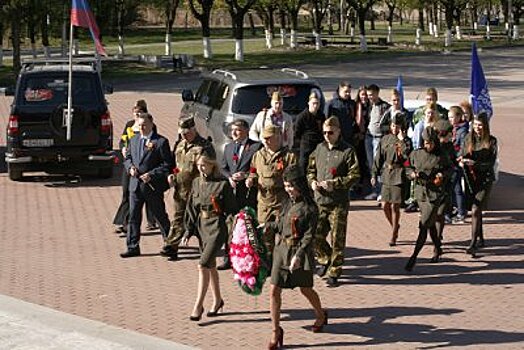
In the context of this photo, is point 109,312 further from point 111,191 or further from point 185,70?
point 185,70

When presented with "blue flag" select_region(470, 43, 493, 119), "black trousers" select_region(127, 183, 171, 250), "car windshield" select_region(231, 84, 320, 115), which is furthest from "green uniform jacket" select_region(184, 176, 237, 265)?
"blue flag" select_region(470, 43, 493, 119)

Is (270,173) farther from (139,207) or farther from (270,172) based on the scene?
(139,207)

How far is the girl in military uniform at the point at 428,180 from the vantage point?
1089 cm

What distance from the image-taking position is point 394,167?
12.0m

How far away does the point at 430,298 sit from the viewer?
32.3 feet

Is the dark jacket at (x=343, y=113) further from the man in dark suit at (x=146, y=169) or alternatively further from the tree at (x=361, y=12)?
the tree at (x=361, y=12)

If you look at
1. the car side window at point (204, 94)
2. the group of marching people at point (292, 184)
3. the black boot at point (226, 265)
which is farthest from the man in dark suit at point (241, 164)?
the car side window at point (204, 94)

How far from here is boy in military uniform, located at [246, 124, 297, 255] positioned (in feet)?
32.0

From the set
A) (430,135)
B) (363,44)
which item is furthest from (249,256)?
(363,44)

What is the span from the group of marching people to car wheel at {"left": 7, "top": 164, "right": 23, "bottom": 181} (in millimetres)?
4425

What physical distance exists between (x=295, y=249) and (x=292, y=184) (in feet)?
1.82

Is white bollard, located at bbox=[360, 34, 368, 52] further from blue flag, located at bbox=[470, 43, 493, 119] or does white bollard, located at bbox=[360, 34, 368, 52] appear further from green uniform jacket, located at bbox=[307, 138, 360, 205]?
green uniform jacket, located at bbox=[307, 138, 360, 205]

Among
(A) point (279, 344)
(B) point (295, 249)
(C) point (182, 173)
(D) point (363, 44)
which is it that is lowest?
Answer: (A) point (279, 344)

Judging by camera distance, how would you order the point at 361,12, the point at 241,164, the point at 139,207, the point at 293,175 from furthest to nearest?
1. the point at 361,12
2. the point at 139,207
3. the point at 241,164
4. the point at 293,175
